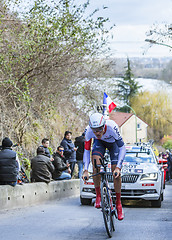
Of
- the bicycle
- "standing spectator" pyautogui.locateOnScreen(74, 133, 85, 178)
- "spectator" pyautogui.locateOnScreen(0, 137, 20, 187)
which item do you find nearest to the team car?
"spectator" pyautogui.locateOnScreen(0, 137, 20, 187)

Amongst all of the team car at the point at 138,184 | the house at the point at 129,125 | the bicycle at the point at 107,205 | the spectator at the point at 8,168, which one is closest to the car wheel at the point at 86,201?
the team car at the point at 138,184

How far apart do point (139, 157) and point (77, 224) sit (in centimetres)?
495

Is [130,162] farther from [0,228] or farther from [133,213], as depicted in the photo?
[0,228]

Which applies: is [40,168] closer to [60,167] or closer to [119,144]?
[60,167]

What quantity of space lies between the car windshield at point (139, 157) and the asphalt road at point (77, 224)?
1.48m

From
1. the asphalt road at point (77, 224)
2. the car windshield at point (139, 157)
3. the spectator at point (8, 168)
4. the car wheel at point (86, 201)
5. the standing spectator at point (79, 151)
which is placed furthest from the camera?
the standing spectator at point (79, 151)

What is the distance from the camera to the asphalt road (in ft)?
25.1

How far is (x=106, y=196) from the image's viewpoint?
7758mm

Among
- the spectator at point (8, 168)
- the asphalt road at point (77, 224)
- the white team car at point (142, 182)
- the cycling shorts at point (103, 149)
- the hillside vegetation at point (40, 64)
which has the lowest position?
the asphalt road at point (77, 224)

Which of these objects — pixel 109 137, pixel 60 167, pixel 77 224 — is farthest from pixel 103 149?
pixel 60 167

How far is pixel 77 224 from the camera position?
8.96 metres

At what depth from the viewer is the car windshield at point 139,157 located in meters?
13.3

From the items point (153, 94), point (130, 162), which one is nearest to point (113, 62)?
point (130, 162)

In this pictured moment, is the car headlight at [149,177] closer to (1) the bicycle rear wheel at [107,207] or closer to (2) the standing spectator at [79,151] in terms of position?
(1) the bicycle rear wheel at [107,207]
